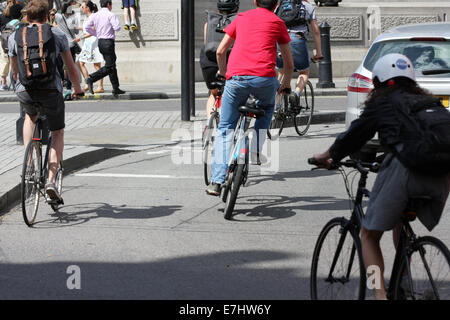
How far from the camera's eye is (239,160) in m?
6.89

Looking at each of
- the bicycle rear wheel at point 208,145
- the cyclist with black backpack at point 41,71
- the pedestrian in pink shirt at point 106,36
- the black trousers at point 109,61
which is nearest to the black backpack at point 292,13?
the bicycle rear wheel at point 208,145

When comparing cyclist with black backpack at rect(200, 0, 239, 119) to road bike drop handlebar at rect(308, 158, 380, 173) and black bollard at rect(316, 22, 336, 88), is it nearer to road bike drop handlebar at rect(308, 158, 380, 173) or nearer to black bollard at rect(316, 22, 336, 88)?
road bike drop handlebar at rect(308, 158, 380, 173)

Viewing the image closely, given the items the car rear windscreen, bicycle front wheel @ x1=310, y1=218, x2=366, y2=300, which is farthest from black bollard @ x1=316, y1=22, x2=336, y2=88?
bicycle front wheel @ x1=310, y1=218, x2=366, y2=300

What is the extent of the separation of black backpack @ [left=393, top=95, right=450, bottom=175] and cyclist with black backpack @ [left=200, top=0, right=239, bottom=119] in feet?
14.9

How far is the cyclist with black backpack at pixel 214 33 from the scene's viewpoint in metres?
8.37

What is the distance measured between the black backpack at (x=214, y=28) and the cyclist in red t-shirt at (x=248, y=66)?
3.25ft

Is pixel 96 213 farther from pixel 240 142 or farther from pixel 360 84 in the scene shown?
pixel 360 84

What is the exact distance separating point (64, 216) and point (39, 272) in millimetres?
1760

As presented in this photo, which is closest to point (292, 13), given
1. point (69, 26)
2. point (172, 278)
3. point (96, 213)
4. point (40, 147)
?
point (96, 213)

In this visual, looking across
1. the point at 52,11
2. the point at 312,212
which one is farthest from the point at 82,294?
the point at 52,11

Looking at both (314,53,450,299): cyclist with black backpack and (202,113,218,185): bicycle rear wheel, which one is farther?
(202,113,218,185): bicycle rear wheel

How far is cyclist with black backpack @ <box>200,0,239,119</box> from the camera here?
27.5ft

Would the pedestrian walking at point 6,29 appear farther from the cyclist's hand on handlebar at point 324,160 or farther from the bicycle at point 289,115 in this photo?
the cyclist's hand on handlebar at point 324,160
